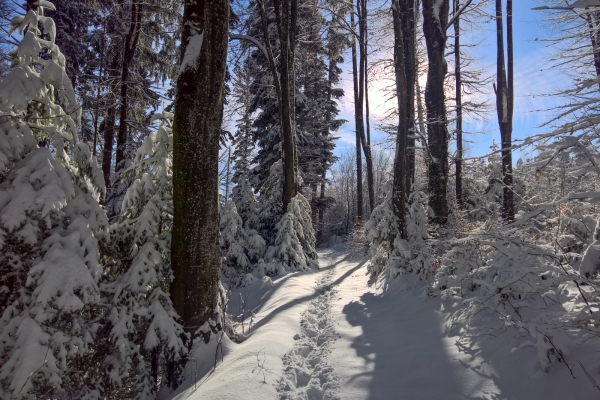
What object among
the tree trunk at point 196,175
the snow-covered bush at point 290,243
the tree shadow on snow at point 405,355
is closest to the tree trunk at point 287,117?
the snow-covered bush at point 290,243

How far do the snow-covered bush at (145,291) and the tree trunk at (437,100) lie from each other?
219 inches

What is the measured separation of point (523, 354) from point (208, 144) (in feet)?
12.0

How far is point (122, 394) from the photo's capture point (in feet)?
11.4

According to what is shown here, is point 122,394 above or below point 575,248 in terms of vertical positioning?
below

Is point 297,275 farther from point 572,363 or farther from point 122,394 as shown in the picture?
point 572,363

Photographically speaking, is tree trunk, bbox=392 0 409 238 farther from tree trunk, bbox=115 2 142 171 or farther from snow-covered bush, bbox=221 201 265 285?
tree trunk, bbox=115 2 142 171

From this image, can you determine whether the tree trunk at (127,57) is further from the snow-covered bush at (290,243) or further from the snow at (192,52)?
the snow at (192,52)

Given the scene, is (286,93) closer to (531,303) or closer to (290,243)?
(290,243)

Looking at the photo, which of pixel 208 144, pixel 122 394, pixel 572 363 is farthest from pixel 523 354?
pixel 122 394

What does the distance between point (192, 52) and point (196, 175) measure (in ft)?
4.71

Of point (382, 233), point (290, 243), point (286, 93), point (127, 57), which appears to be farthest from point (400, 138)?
point (127, 57)

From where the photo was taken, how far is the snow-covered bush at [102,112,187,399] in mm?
3314

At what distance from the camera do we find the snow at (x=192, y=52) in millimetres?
3605

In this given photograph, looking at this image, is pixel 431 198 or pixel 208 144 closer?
pixel 208 144
